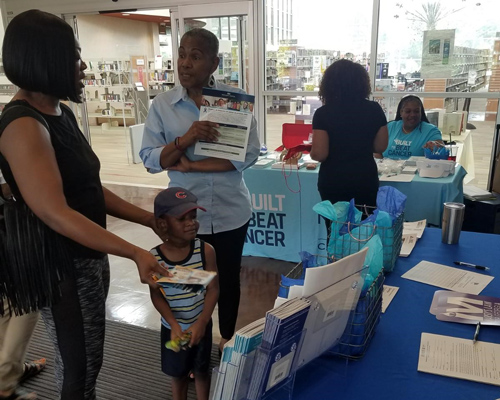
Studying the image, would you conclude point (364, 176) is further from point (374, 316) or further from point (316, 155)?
point (374, 316)

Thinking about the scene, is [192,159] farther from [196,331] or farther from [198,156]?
[196,331]

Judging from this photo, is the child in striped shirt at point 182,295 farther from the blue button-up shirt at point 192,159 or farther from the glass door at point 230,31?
the glass door at point 230,31

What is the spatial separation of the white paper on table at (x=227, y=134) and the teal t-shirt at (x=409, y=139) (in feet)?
7.17

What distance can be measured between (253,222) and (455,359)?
2478 mm

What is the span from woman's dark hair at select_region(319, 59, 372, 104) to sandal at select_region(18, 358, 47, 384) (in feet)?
6.83

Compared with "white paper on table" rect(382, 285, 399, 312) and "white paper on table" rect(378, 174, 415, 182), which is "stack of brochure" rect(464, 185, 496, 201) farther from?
"white paper on table" rect(382, 285, 399, 312)

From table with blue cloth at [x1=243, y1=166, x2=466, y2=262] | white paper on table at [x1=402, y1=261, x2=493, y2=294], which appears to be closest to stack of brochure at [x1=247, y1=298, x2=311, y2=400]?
white paper on table at [x1=402, y1=261, x2=493, y2=294]

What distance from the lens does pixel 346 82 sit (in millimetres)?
2213

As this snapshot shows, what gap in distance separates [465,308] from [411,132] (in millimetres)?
2524

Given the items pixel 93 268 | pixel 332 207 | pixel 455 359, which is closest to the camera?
pixel 455 359

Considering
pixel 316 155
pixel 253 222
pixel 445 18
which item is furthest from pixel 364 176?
pixel 445 18

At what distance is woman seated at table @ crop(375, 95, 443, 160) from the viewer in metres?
3.37

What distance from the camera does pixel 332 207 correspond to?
1.51m

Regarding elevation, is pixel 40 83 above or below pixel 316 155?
above
